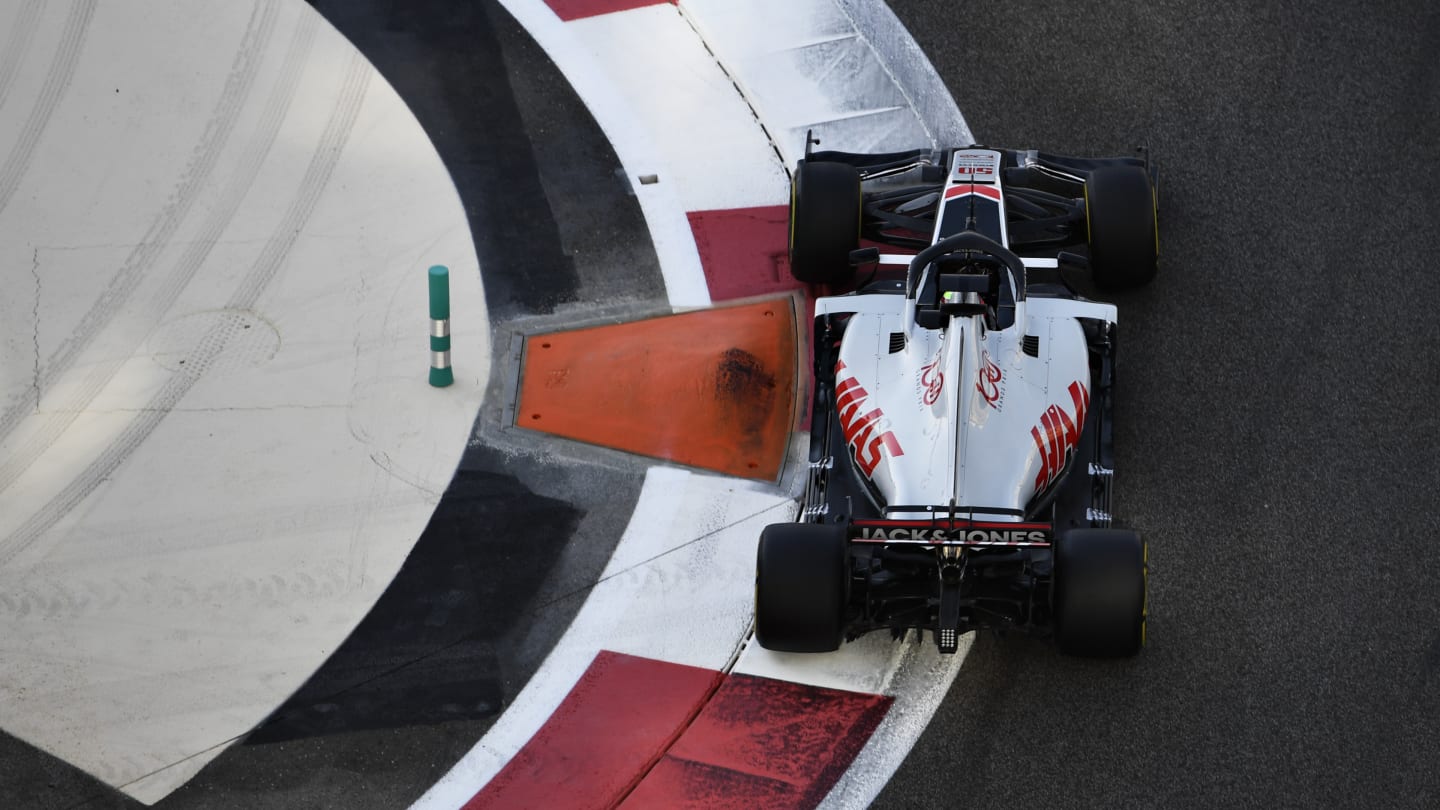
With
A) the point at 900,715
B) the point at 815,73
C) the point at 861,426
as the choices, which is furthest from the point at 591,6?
the point at 900,715

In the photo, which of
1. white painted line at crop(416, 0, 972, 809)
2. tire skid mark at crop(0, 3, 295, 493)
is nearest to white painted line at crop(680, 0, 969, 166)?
white painted line at crop(416, 0, 972, 809)

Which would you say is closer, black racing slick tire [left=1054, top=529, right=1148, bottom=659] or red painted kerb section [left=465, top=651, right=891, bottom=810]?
black racing slick tire [left=1054, top=529, right=1148, bottom=659]

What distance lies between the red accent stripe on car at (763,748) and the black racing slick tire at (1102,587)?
100 cm

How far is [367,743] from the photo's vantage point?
28.5 feet

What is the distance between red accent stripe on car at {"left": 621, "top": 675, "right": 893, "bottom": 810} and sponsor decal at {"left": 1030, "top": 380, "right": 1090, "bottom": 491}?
130cm

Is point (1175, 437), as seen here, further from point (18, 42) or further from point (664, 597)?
point (18, 42)

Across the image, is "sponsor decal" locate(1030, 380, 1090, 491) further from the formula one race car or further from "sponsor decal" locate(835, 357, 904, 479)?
"sponsor decal" locate(835, 357, 904, 479)

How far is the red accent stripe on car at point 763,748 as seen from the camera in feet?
27.7

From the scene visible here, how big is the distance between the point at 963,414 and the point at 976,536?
25.9 inches

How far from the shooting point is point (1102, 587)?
834cm

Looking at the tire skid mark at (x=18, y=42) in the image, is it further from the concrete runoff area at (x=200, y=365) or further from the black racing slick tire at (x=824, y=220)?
the black racing slick tire at (x=824, y=220)

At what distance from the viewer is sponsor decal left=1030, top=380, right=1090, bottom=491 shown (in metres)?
8.96

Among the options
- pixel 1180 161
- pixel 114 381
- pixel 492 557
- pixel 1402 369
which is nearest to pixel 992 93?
pixel 1180 161

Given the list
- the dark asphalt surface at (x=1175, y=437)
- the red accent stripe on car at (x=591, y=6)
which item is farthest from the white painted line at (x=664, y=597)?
the red accent stripe on car at (x=591, y=6)
